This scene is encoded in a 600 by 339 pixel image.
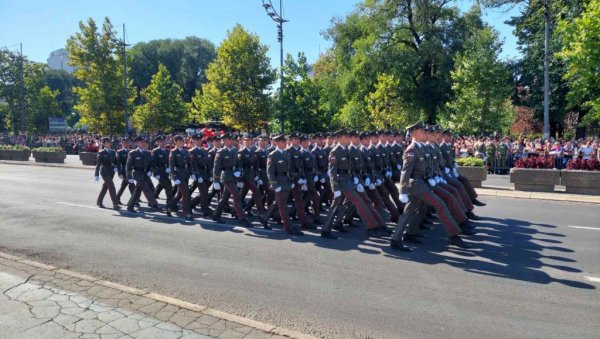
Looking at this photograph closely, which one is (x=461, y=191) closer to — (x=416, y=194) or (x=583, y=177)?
(x=416, y=194)

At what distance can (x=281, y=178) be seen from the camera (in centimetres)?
918

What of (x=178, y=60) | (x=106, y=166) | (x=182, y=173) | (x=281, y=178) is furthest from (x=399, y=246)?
(x=178, y=60)

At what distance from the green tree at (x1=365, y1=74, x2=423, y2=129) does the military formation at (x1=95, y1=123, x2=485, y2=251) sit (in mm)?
19369

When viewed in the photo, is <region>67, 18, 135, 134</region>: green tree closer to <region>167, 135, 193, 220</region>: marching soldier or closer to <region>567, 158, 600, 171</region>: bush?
<region>167, 135, 193, 220</region>: marching soldier

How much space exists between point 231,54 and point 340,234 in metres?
22.8

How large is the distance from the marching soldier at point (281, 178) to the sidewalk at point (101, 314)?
373cm

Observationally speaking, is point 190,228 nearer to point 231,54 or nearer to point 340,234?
point 340,234

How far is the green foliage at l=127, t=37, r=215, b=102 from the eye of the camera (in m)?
72.6

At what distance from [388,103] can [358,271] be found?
26241 millimetres

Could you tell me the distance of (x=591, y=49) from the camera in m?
17.8

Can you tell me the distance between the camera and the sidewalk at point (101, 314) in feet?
15.3

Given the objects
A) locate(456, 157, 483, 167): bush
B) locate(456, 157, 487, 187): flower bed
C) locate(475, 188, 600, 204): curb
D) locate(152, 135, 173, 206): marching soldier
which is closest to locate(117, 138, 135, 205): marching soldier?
locate(152, 135, 173, 206): marching soldier

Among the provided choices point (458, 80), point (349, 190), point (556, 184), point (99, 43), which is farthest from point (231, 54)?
point (349, 190)

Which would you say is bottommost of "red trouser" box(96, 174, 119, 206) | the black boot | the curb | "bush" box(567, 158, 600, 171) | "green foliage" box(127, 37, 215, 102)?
the black boot
